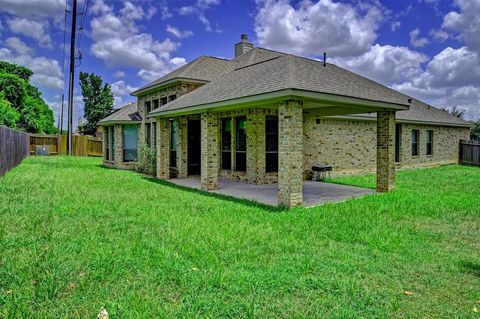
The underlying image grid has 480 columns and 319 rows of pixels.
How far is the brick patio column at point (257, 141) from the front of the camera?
514 inches

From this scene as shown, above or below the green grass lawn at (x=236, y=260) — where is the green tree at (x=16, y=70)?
above

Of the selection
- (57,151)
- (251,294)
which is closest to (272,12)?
(251,294)

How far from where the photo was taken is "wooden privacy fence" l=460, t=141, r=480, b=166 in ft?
73.5

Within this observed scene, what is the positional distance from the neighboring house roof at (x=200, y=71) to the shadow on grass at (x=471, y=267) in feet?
42.2

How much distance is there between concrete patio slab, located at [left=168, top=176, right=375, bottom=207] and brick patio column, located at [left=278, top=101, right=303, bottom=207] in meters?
0.75

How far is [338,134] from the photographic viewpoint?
15742mm

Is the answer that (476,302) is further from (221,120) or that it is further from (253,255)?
(221,120)

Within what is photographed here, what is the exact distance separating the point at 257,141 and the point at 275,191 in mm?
2416

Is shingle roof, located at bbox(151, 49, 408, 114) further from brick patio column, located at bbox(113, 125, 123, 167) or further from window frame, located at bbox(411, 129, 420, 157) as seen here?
window frame, located at bbox(411, 129, 420, 157)

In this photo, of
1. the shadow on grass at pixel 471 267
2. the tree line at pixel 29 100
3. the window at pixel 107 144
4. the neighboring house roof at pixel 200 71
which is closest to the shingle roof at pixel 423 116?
the neighboring house roof at pixel 200 71

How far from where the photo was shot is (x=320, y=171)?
48.3ft

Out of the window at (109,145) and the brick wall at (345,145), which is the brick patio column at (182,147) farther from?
the window at (109,145)

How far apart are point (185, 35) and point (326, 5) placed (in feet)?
24.7

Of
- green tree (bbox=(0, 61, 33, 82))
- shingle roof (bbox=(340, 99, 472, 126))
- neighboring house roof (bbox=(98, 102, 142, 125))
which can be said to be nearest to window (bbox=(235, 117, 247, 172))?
shingle roof (bbox=(340, 99, 472, 126))
